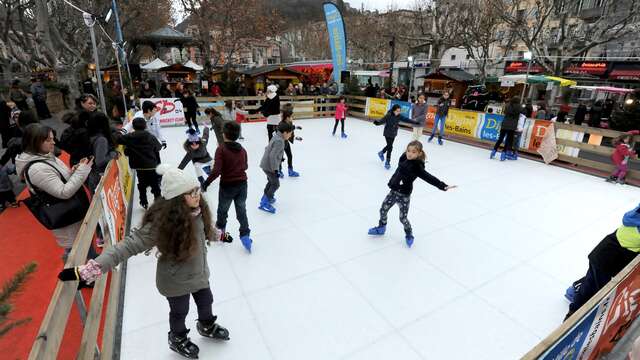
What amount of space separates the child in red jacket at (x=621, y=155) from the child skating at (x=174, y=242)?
27.4ft

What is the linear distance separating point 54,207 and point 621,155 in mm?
9451

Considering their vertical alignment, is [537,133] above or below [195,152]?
below

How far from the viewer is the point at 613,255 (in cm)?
270

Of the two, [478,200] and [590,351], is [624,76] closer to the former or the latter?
[478,200]

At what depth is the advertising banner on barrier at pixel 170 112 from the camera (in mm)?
11625

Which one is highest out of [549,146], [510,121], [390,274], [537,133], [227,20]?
[227,20]

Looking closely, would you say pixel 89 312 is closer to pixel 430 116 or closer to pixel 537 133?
pixel 537 133

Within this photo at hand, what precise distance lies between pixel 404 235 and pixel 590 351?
246cm

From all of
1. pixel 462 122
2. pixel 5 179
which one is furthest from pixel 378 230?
pixel 462 122

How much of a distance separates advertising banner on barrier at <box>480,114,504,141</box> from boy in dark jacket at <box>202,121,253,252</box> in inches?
327

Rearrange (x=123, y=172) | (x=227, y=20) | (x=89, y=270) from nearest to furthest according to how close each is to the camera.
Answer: (x=89, y=270)
(x=123, y=172)
(x=227, y=20)

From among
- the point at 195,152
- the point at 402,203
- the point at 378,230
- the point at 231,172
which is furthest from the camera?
the point at 195,152

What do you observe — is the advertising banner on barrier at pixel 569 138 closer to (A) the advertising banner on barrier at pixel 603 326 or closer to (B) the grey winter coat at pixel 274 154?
(A) the advertising banner on barrier at pixel 603 326

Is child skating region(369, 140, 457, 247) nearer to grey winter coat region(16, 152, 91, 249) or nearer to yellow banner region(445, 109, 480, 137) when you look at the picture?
grey winter coat region(16, 152, 91, 249)
